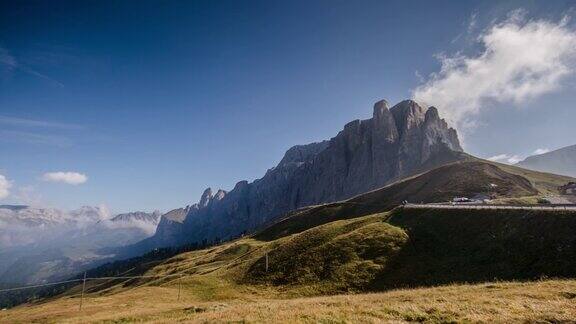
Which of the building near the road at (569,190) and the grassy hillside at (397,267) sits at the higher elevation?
the building near the road at (569,190)

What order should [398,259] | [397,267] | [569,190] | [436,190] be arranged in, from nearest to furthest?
[397,267] → [398,259] → [569,190] → [436,190]

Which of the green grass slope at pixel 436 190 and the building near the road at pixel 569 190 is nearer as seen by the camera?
the building near the road at pixel 569 190

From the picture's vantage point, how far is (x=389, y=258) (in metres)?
59.3

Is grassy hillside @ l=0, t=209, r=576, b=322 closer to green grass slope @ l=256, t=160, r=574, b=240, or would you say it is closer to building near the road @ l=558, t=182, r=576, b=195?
green grass slope @ l=256, t=160, r=574, b=240

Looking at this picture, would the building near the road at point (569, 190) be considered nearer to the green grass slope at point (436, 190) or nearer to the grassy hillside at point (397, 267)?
the green grass slope at point (436, 190)

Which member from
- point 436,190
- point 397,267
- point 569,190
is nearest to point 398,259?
point 397,267

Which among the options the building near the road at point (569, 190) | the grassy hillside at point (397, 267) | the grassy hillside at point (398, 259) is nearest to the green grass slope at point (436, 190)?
the building near the road at point (569, 190)

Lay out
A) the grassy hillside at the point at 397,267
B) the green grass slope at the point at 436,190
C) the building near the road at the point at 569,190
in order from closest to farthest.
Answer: the grassy hillside at the point at 397,267 < the building near the road at the point at 569,190 < the green grass slope at the point at 436,190

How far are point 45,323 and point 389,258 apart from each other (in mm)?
50241

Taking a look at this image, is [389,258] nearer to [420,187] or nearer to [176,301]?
[176,301]

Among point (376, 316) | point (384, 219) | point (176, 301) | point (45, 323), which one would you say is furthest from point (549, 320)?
point (384, 219)

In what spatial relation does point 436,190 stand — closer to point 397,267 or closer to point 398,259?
point 398,259

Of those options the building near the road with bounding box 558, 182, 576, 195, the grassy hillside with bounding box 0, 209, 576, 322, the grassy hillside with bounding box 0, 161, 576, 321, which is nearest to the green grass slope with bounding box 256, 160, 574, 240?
the building near the road with bounding box 558, 182, 576, 195

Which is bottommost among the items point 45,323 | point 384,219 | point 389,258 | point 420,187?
point 45,323
